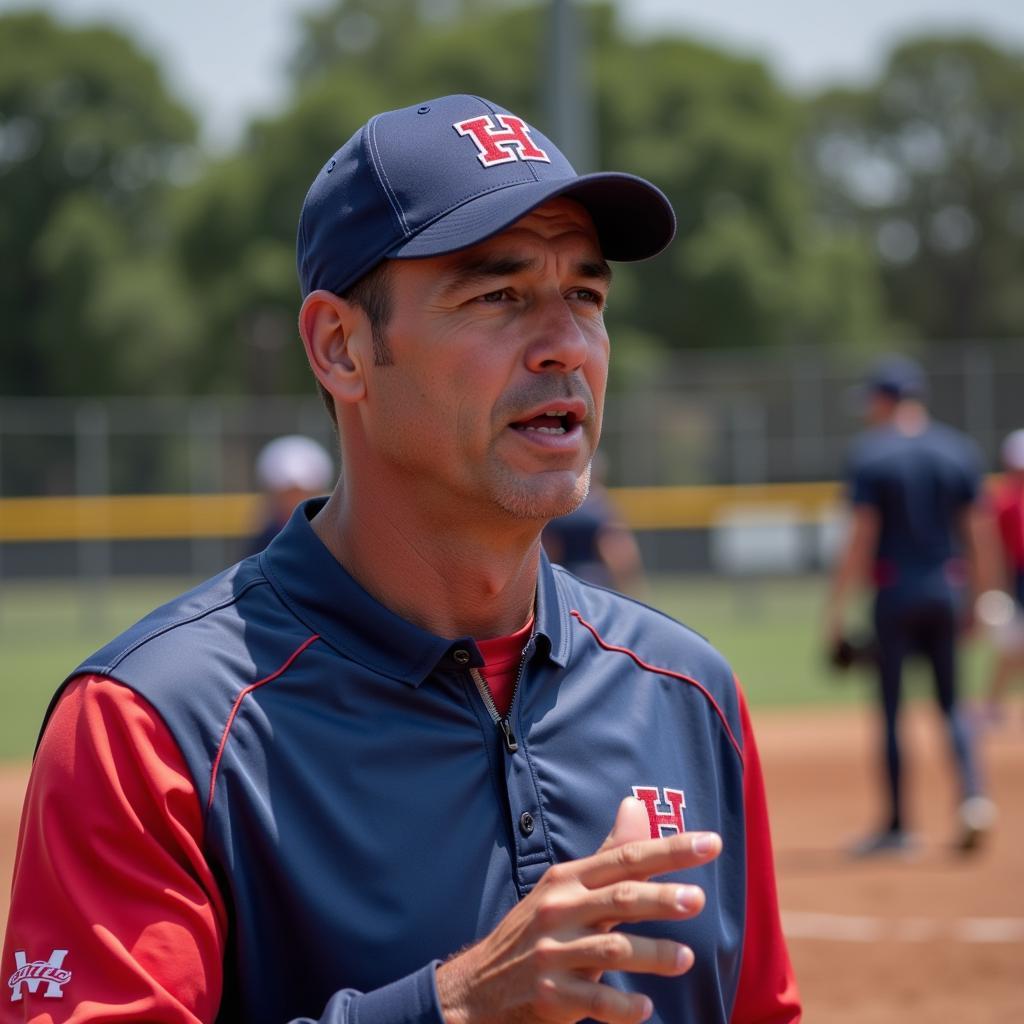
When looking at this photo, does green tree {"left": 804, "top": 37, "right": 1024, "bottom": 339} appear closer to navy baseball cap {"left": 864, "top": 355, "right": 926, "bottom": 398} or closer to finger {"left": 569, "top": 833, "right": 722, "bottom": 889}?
navy baseball cap {"left": 864, "top": 355, "right": 926, "bottom": 398}

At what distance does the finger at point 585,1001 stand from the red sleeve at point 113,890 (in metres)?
0.41

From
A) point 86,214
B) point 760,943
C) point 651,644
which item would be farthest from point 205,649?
point 86,214

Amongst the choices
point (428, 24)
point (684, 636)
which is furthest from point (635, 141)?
point (684, 636)

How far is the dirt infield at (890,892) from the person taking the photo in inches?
231

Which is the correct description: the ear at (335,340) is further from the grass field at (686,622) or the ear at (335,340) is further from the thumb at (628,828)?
the grass field at (686,622)

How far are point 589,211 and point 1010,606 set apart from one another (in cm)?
1061

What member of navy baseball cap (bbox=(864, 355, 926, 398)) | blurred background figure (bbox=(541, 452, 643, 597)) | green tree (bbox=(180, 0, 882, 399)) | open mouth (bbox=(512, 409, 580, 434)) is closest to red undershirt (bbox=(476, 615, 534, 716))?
open mouth (bbox=(512, 409, 580, 434))

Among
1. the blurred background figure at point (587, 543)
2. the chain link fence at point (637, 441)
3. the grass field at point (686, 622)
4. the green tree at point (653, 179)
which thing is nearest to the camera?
the blurred background figure at point (587, 543)

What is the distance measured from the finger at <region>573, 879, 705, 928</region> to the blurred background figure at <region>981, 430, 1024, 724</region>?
34.6ft

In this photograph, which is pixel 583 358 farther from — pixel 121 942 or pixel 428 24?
pixel 428 24

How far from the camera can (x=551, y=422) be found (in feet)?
6.95

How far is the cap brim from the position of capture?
1.99 meters

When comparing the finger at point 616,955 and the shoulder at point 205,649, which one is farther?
the shoulder at point 205,649

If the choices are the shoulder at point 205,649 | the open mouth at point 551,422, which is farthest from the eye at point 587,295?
the shoulder at point 205,649
